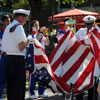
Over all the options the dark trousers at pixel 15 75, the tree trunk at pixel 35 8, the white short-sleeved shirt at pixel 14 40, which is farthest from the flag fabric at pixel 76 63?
the tree trunk at pixel 35 8

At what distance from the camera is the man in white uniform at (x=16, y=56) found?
18.5 ft

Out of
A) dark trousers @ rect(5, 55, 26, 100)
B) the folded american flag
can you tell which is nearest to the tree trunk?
the folded american flag

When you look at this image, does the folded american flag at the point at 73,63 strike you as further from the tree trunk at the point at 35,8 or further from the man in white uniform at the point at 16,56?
the tree trunk at the point at 35,8

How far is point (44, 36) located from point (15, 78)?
3018 millimetres

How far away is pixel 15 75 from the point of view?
227 inches

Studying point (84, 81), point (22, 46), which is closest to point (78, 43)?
point (84, 81)

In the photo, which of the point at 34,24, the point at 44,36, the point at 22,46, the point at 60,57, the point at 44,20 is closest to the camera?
the point at 22,46

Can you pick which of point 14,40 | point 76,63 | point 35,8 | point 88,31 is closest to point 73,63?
point 76,63

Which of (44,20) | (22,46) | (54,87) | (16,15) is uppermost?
(16,15)

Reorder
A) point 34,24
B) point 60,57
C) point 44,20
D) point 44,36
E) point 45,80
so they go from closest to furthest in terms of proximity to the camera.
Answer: point 45,80 → point 60,57 → point 34,24 → point 44,36 → point 44,20

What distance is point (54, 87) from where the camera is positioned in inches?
244

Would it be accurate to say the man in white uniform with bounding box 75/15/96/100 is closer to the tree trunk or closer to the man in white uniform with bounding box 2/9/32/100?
the man in white uniform with bounding box 2/9/32/100

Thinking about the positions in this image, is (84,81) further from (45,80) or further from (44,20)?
(44,20)

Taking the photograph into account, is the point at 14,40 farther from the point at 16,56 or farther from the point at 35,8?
the point at 35,8
